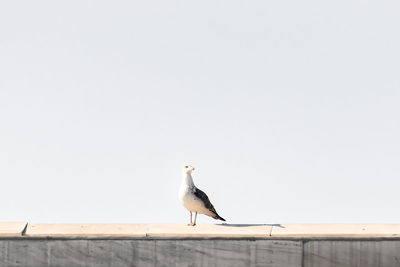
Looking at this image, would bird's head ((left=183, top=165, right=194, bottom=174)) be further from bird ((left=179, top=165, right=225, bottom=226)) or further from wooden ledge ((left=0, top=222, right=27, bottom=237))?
wooden ledge ((left=0, top=222, right=27, bottom=237))

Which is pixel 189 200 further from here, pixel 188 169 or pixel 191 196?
pixel 188 169

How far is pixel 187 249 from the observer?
13.8 meters

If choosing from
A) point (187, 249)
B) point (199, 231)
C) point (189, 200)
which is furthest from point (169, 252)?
point (189, 200)

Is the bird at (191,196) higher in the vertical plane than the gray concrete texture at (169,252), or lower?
higher

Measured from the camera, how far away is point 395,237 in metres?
14.0

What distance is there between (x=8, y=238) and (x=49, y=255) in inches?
33.6

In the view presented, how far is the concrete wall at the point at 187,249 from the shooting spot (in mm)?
13695

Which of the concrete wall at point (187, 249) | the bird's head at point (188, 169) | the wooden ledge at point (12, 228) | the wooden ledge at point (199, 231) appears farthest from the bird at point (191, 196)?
the wooden ledge at point (12, 228)

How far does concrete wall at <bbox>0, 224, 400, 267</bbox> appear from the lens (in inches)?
539

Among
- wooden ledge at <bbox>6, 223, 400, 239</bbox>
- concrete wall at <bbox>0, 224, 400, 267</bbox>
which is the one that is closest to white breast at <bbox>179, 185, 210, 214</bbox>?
wooden ledge at <bbox>6, 223, 400, 239</bbox>

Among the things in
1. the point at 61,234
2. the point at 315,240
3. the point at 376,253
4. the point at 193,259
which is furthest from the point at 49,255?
the point at 376,253

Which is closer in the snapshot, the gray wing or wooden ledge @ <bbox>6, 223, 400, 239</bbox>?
wooden ledge @ <bbox>6, 223, 400, 239</bbox>

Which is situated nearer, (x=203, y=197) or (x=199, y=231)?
(x=199, y=231)

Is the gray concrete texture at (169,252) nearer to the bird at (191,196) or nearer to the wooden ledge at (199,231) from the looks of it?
the wooden ledge at (199,231)
